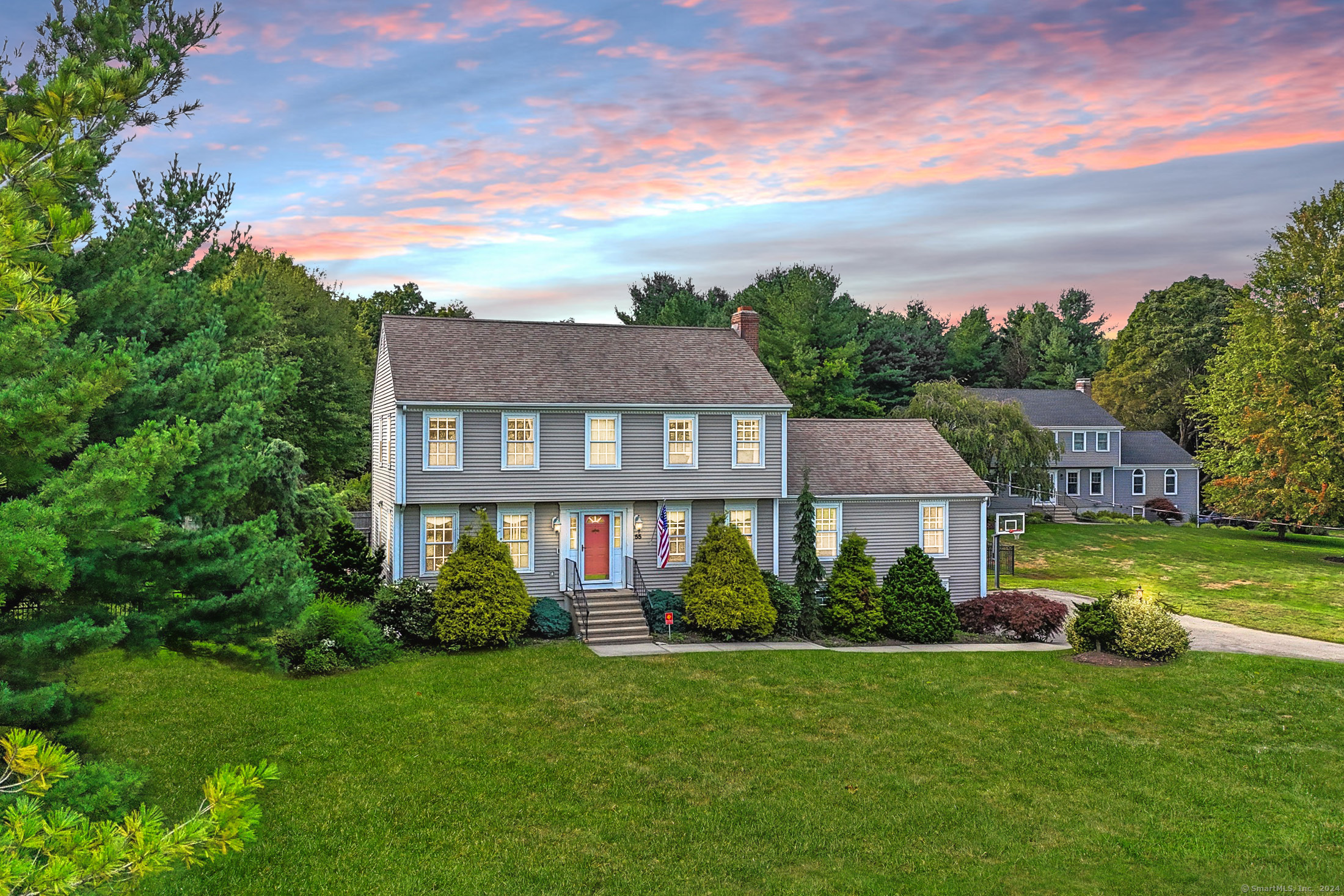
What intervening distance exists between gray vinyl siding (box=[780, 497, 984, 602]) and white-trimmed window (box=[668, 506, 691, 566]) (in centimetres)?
309

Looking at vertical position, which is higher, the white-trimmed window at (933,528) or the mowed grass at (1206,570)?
the white-trimmed window at (933,528)

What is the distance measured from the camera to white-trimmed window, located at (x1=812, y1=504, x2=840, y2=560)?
89.6 feet

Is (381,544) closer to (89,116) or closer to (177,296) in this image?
(177,296)

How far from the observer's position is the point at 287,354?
1480 inches

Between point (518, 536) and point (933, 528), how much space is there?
43.8 feet

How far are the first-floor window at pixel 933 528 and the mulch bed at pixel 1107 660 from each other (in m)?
6.28

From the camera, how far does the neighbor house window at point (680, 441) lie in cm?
2564

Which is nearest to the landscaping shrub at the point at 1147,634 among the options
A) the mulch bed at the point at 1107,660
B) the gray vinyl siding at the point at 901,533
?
the mulch bed at the point at 1107,660

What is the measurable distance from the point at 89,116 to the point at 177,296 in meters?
8.75

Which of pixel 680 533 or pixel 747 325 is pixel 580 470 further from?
pixel 747 325

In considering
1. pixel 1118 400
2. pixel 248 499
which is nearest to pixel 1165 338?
pixel 1118 400

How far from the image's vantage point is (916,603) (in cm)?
2520

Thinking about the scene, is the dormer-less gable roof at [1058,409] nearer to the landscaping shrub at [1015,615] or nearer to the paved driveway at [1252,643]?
the paved driveway at [1252,643]

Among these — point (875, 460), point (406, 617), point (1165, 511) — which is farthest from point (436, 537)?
point (1165, 511)
